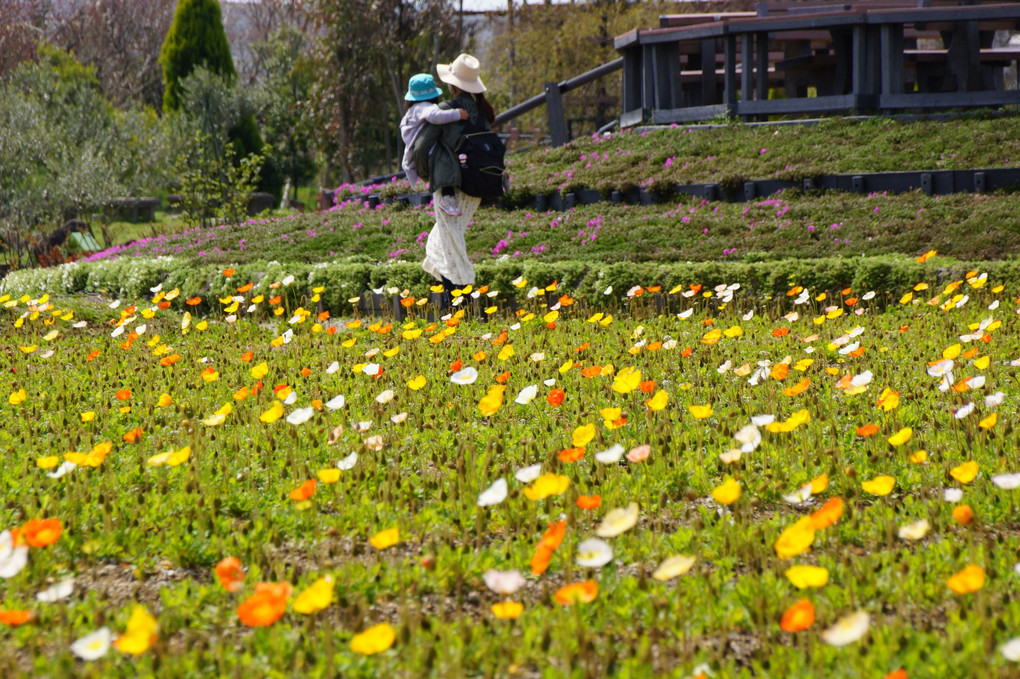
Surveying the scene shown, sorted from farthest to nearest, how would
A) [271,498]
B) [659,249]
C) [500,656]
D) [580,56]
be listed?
[580,56] < [659,249] < [271,498] < [500,656]

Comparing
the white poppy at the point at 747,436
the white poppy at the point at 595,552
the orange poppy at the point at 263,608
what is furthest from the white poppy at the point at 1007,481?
the orange poppy at the point at 263,608

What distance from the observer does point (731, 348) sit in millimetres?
5605

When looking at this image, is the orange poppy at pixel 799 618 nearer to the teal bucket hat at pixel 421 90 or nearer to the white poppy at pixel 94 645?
the white poppy at pixel 94 645

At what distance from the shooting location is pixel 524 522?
3082 mm

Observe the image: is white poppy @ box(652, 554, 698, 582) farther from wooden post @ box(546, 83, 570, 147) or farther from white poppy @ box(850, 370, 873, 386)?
wooden post @ box(546, 83, 570, 147)

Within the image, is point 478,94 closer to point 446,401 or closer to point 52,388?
point 446,401

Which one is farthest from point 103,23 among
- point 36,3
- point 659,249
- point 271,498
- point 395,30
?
point 271,498

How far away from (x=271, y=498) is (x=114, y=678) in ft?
4.09

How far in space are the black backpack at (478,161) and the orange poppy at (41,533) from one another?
4859 mm

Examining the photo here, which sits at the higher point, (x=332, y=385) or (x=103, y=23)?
(x=103, y=23)

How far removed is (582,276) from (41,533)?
5.83m

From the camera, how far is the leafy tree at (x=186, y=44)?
1144 inches

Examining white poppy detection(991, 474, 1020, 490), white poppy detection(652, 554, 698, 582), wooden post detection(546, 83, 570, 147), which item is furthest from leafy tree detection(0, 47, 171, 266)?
white poppy detection(991, 474, 1020, 490)

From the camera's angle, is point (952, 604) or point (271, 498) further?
point (271, 498)
